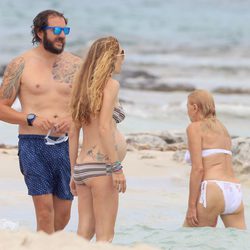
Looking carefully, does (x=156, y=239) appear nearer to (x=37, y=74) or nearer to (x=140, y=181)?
(x=37, y=74)

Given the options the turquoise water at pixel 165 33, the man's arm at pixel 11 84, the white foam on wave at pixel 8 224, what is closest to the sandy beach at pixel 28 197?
the white foam on wave at pixel 8 224

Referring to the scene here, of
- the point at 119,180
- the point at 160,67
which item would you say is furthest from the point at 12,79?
the point at 160,67

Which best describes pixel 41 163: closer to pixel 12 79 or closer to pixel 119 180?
pixel 12 79

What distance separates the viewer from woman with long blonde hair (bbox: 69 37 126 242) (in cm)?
522

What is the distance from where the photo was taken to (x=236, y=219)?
6.49 meters

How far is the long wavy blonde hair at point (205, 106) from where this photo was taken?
641 cm

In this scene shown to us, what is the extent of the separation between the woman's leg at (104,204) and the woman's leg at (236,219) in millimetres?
1399

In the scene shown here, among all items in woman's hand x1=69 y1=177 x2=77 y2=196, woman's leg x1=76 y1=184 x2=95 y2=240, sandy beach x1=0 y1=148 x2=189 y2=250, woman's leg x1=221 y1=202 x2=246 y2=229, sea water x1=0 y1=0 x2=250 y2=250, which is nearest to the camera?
sandy beach x1=0 y1=148 x2=189 y2=250

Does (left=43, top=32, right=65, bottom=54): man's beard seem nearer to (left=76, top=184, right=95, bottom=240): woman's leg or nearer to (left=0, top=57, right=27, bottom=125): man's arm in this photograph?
(left=0, top=57, right=27, bottom=125): man's arm

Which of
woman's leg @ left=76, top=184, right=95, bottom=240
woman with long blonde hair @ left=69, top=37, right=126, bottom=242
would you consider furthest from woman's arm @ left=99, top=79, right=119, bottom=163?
woman's leg @ left=76, top=184, right=95, bottom=240

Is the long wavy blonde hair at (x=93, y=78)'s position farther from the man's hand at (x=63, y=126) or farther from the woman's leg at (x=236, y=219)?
the woman's leg at (x=236, y=219)

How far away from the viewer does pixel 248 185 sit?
365 inches

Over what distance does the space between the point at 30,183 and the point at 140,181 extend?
3580 millimetres

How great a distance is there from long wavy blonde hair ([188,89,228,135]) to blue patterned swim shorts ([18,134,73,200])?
3.35ft
